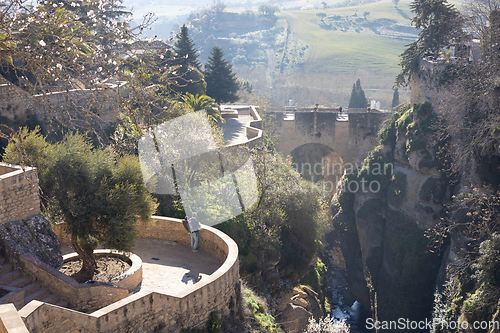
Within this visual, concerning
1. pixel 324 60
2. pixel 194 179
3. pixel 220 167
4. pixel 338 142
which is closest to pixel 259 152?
pixel 220 167

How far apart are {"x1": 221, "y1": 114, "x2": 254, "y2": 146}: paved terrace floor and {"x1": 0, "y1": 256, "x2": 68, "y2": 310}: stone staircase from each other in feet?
44.1

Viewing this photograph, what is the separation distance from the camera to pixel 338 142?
3528 cm

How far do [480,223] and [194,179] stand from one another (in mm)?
12529

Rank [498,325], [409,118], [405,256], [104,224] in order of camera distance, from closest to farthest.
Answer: [104,224]
[498,325]
[405,256]
[409,118]

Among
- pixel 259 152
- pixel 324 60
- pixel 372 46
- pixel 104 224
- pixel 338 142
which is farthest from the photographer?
pixel 372 46

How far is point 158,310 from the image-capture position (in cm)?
869

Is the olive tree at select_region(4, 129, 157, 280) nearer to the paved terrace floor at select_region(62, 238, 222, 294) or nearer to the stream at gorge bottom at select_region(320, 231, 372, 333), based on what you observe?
the paved terrace floor at select_region(62, 238, 222, 294)

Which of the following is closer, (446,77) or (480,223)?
(480,223)

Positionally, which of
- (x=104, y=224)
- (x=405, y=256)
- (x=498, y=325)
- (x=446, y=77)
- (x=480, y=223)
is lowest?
(x=405, y=256)

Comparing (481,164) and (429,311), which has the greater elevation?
(481,164)

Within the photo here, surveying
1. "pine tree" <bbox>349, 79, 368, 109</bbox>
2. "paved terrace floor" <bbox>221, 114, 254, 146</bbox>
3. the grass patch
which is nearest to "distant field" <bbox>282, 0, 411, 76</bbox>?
"pine tree" <bbox>349, 79, 368, 109</bbox>

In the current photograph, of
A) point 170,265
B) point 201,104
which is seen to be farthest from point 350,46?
point 170,265

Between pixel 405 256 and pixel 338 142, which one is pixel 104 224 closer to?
pixel 405 256

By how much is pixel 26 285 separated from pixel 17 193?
1.99 meters
